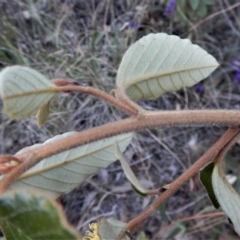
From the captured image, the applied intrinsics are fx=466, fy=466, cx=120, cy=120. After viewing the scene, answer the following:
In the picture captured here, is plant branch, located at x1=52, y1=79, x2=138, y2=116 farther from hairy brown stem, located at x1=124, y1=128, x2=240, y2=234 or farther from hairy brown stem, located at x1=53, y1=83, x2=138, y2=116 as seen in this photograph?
hairy brown stem, located at x1=124, y1=128, x2=240, y2=234

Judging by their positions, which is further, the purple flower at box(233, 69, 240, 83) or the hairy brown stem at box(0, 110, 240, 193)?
the purple flower at box(233, 69, 240, 83)

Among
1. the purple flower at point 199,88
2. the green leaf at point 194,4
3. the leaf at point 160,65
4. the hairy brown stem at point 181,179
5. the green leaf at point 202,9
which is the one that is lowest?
the purple flower at point 199,88

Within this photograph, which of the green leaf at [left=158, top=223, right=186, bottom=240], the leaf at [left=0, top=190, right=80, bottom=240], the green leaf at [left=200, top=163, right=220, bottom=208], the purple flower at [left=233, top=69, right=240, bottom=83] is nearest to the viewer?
the leaf at [left=0, top=190, right=80, bottom=240]

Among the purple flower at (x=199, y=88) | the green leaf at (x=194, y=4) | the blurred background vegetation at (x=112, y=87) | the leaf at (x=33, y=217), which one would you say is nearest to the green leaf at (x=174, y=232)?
the blurred background vegetation at (x=112, y=87)

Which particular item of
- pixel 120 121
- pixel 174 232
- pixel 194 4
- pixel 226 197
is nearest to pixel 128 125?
pixel 120 121

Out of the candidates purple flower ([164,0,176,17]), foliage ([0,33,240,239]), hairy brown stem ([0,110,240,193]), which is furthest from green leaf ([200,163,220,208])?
purple flower ([164,0,176,17])

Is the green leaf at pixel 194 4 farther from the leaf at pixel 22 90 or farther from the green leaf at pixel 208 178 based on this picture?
the leaf at pixel 22 90

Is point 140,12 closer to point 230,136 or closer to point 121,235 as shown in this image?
point 230,136
